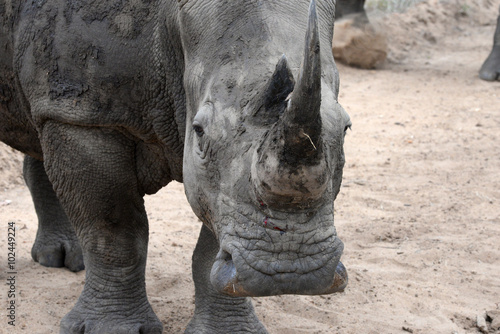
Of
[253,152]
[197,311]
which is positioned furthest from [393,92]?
[253,152]

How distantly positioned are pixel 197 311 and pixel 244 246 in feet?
5.32

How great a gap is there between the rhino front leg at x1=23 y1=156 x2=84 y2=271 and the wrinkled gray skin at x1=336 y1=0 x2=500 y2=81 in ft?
22.8

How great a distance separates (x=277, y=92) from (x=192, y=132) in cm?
61

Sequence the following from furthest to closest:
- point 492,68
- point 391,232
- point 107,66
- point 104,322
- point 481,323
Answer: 1. point 492,68
2. point 391,232
3. point 481,323
4. point 104,322
5. point 107,66

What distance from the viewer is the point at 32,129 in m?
3.90

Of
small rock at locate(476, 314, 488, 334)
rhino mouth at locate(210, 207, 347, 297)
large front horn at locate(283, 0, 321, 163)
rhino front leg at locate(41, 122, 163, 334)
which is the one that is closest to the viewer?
large front horn at locate(283, 0, 321, 163)

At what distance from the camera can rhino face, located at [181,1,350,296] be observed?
227cm

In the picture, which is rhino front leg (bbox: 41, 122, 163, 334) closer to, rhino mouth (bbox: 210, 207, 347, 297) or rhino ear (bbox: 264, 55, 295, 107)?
rhino mouth (bbox: 210, 207, 347, 297)

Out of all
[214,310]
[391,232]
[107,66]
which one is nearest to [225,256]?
[107,66]

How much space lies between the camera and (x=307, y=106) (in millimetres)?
2141

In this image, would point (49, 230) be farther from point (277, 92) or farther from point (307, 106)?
point (307, 106)

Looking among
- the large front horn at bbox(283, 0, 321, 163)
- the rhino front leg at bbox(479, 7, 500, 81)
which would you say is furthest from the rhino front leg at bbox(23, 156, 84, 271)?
the rhino front leg at bbox(479, 7, 500, 81)

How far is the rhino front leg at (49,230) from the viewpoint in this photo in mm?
5008

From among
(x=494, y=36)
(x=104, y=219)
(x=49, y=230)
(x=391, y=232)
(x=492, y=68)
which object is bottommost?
(x=492, y=68)
